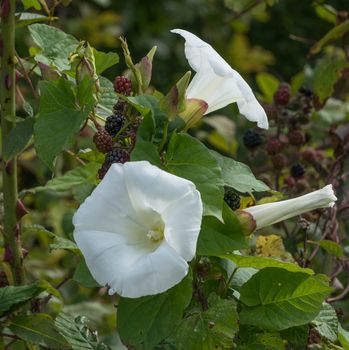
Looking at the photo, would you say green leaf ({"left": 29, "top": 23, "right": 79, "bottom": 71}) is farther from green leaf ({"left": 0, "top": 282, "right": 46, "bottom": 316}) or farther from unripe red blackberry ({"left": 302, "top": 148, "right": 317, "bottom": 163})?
unripe red blackberry ({"left": 302, "top": 148, "right": 317, "bottom": 163})

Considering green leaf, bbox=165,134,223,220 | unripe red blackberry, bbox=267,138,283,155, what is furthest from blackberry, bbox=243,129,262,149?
green leaf, bbox=165,134,223,220

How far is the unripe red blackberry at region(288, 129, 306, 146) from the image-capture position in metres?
1.81

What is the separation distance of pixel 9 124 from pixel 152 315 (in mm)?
408

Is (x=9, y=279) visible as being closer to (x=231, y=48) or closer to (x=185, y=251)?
(x=185, y=251)

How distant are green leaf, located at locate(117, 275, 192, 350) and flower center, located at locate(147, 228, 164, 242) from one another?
57 millimetres

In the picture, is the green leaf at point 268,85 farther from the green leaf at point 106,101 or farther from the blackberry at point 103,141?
the blackberry at point 103,141

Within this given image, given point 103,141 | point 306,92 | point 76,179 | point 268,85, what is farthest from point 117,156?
point 268,85

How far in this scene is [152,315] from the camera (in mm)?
1156

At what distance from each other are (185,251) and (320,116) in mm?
1141

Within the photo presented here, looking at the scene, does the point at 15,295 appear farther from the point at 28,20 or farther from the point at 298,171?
the point at 298,171

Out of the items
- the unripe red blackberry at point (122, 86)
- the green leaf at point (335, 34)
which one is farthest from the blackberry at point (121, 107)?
the green leaf at point (335, 34)

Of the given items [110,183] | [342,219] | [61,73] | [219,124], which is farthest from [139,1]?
[110,183]

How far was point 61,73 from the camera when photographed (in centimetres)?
138

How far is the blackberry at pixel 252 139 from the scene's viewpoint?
72.8 inches
